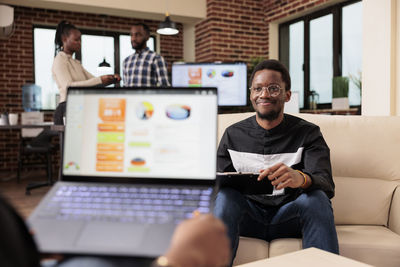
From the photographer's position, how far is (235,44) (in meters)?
5.48

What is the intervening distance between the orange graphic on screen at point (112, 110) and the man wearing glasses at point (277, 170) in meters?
0.69

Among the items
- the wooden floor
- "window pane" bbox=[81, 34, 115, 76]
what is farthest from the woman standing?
"window pane" bbox=[81, 34, 115, 76]

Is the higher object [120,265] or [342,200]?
[120,265]

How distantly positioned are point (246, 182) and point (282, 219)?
226 millimetres

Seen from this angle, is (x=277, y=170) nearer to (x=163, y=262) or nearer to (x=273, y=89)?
(x=273, y=89)

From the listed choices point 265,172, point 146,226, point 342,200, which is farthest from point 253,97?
point 146,226

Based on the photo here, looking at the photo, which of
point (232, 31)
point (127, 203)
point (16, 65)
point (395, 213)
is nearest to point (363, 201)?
point (395, 213)

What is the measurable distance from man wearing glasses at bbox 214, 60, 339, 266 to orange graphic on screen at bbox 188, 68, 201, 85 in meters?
2.87

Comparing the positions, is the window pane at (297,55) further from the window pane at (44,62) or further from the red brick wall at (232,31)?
the window pane at (44,62)

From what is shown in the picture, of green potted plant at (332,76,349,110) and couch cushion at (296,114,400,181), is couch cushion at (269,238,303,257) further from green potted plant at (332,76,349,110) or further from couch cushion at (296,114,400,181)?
green potted plant at (332,76,349,110)

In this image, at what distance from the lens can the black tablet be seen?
142 centimetres

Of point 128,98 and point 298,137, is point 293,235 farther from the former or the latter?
point 128,98

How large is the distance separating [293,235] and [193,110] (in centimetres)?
98

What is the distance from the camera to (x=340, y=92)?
4.46m
